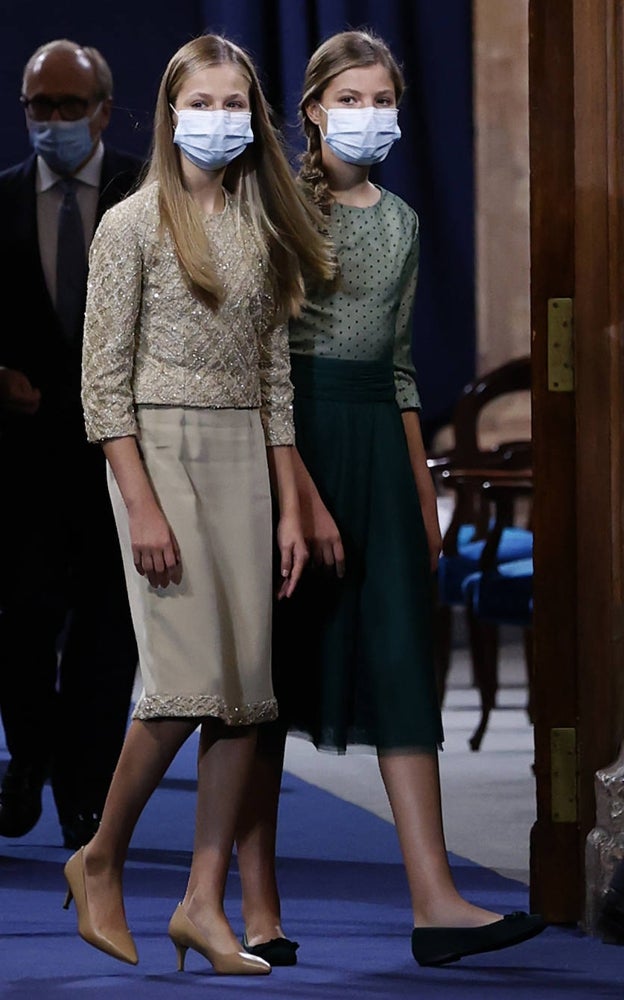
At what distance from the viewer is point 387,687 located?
2967 millimetres

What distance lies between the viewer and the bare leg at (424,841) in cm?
287

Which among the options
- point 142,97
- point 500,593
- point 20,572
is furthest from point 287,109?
point 20,572

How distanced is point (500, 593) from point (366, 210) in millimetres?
2422

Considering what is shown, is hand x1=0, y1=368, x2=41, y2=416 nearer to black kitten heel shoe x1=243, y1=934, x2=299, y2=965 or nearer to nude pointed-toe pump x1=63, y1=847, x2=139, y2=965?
nude pointed-toe pump x1=63, y1=847, x2=139, y2=965

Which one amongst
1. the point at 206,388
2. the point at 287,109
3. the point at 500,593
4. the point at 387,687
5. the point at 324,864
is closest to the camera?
the point at 206,388

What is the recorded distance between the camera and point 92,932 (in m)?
2.80

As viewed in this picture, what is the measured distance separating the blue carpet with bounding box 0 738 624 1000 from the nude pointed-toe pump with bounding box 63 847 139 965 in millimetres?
38

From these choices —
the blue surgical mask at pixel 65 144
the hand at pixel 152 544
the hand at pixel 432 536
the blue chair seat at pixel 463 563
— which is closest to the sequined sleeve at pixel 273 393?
the hand at pixel 152 544

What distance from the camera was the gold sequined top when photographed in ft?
9.08

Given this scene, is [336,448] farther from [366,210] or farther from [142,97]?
[142,97]

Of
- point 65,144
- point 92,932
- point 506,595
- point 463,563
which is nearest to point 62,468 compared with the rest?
point 65,144

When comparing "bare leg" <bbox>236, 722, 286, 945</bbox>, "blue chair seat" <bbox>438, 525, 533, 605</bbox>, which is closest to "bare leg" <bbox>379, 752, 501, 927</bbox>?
"bare leg" <bbox>236, 722, 286, 945</bbox>

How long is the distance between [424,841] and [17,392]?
1380 millimetres

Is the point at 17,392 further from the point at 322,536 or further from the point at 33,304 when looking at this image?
the point at 322,536
